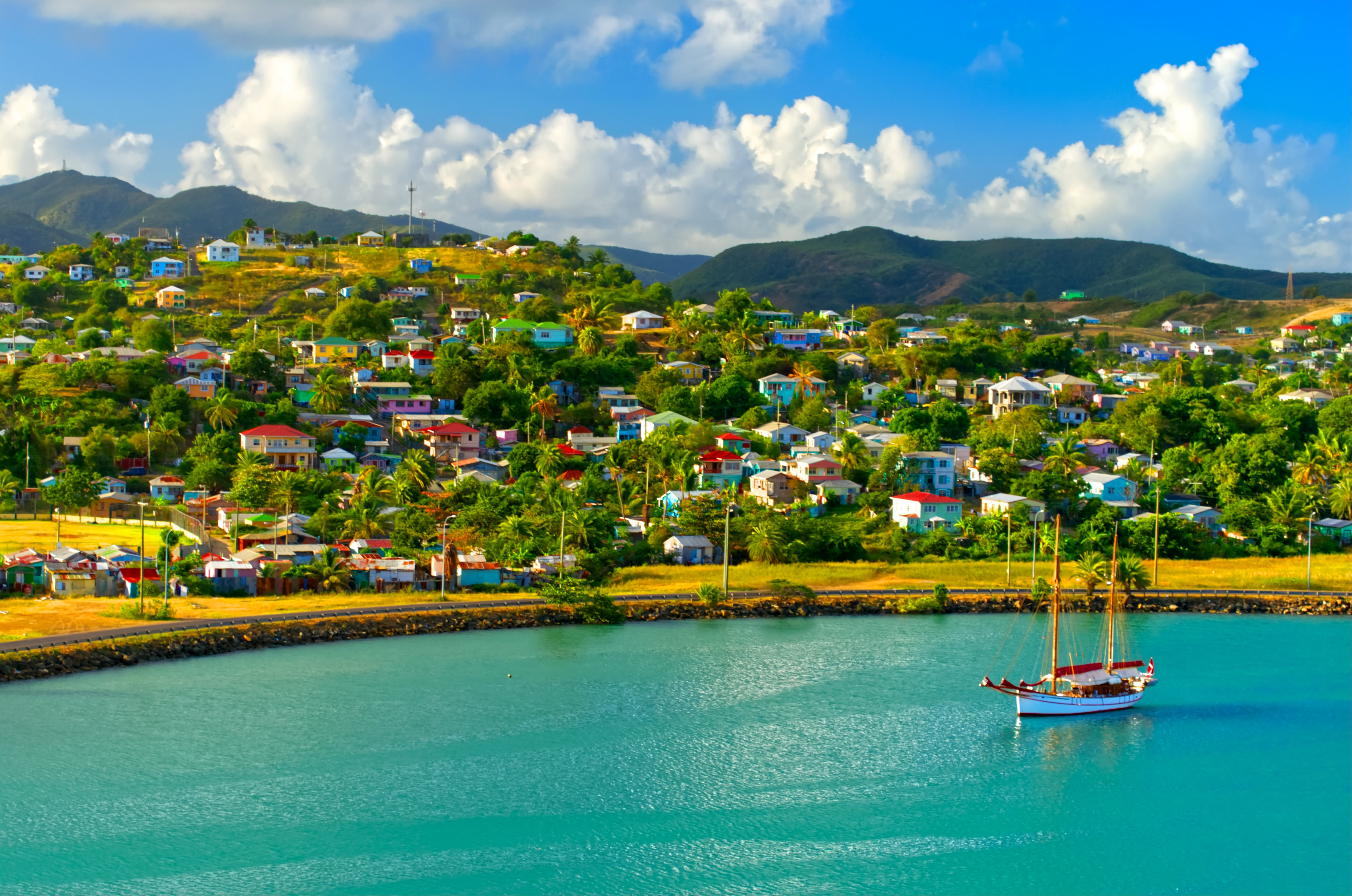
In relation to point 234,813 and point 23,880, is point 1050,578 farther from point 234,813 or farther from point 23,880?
point 23,880

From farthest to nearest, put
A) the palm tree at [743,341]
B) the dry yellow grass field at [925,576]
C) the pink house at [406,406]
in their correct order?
the palm tree at [743,341] < the pink house at [406,406] < the dry yellow grass field at [925,576]

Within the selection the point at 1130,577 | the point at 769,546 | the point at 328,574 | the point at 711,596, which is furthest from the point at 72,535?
the point at 1130,577

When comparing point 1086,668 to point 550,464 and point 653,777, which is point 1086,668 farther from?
point 550,464

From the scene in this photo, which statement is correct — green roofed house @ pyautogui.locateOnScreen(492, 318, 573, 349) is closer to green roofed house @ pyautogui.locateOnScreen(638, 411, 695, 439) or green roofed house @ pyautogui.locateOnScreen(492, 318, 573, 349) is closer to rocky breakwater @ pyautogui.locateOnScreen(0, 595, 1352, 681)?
green roofed house @ pyautogui.locateOnScreen(638, 411, 695, 439)

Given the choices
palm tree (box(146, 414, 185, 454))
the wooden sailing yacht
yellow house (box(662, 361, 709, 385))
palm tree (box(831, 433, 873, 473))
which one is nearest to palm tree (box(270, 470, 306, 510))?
palm tree (box(146, 414, 185, 454))

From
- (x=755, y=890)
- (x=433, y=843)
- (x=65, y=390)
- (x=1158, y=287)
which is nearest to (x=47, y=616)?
(x=433, y=843)

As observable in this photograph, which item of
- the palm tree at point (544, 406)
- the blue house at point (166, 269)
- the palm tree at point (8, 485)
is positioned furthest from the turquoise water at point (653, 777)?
the blue house at point (166, 269)

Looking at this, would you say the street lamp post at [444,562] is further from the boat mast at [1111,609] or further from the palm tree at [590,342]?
the palm tree at [590,342]
